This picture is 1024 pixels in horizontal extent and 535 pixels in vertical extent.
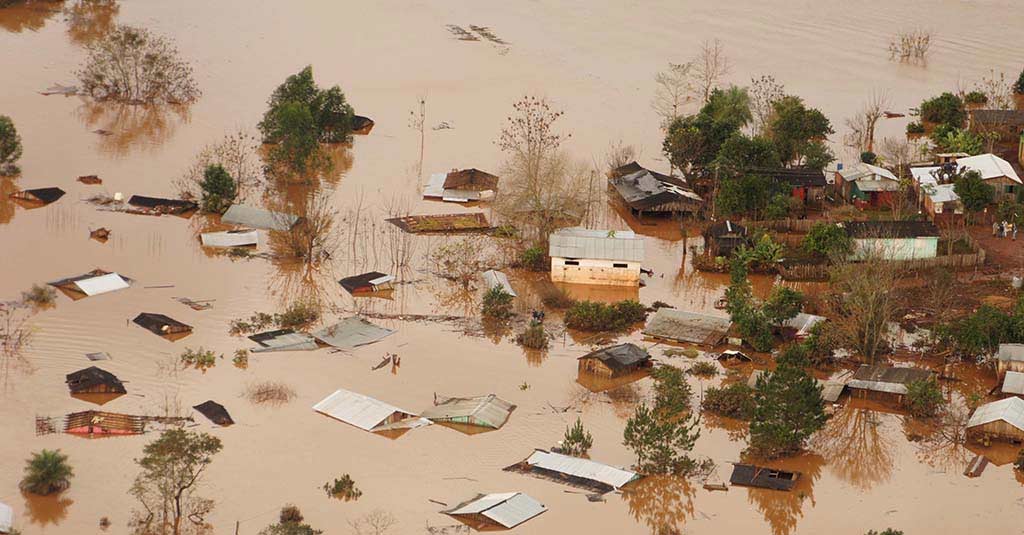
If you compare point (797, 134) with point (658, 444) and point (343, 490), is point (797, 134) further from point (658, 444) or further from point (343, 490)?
point (343, 490)

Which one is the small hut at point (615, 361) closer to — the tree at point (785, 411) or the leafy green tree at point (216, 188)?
the tree at point (785, 411)

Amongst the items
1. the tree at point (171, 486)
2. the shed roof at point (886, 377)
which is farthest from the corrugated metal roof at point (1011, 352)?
the tree at point (171, 486)

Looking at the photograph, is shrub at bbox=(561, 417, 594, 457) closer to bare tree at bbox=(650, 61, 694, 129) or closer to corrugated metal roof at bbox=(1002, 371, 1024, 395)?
corrugated metal roof at bbox=(1002, 371, 1024, 395)

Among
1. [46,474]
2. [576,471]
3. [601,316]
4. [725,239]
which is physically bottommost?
[46,474]

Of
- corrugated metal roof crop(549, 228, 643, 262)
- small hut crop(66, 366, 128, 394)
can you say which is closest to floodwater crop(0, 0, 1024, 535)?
small hut crop(66, 366, 128, 394)

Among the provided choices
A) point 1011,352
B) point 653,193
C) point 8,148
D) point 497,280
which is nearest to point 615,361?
point 497,280
